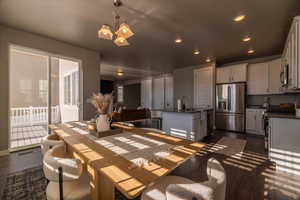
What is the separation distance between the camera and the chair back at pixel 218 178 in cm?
67

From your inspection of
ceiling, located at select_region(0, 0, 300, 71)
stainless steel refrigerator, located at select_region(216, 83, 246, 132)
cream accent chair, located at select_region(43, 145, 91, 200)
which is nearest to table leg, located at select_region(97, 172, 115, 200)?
cream accent chair, located at select_region(43, 145, 91, 200)

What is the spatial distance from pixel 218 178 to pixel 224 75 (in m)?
5.49

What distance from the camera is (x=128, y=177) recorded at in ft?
2.69

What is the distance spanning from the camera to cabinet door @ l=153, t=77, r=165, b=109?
8844mm

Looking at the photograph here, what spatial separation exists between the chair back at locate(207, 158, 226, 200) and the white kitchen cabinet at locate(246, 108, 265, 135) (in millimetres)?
4972

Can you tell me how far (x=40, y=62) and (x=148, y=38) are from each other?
310 centimetres

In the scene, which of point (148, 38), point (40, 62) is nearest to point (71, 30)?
point (40, 62)

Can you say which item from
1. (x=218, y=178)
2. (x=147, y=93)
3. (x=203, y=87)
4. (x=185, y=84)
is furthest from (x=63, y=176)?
(x=147, y=93)

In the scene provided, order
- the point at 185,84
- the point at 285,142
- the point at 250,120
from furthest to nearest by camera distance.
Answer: the point at 185,84
the point at 250,120
the point at 285,142

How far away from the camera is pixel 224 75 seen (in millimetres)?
5344

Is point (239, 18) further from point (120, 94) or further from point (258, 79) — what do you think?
point (120, 94)

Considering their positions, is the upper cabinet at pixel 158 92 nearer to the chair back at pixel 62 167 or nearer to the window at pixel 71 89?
the window at pixel 71 89

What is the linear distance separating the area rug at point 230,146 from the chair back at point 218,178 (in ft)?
9.01

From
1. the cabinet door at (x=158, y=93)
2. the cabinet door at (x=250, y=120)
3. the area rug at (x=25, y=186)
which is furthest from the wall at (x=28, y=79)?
the cabinet door at (x=250, y=120)
